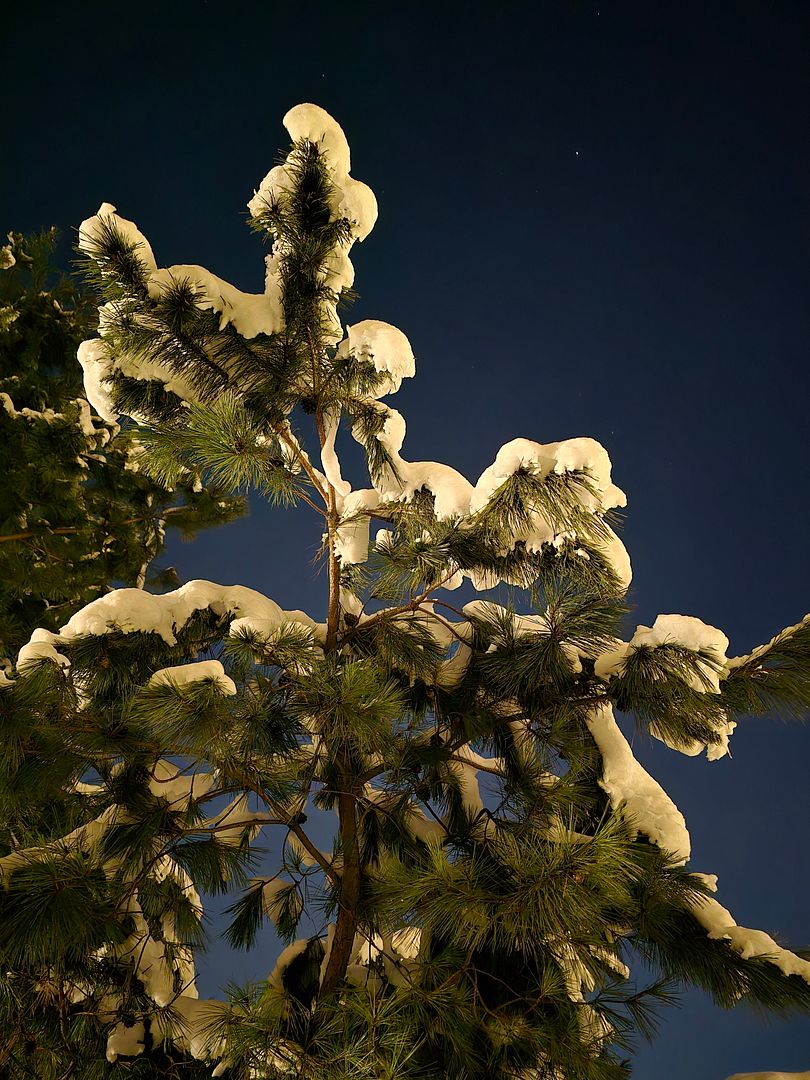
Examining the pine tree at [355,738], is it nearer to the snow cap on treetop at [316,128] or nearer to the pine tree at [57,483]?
the snow cap on treetop at [316,128]

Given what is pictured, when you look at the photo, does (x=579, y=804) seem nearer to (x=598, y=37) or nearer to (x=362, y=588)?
(x=362, y=588)

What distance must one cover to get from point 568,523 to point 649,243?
612cm

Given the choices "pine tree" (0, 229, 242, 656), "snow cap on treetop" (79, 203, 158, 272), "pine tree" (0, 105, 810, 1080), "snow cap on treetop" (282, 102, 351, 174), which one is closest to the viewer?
"pine tree" (0, 105, 810, 1080)

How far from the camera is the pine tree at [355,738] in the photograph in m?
1.49

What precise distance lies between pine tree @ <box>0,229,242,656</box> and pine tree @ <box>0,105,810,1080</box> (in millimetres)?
2188

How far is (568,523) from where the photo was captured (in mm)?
1799

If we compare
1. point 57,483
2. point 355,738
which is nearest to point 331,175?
point 355,738

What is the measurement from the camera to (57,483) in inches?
164

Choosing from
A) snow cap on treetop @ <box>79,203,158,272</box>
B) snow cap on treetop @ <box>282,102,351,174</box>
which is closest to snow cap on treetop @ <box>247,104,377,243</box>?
snow cap on treetop @ <box>282,102,351,174</box>

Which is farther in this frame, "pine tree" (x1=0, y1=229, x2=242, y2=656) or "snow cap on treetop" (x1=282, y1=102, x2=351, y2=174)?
"pine tree" (x1=0, y1=229, x2=242, y2=656)

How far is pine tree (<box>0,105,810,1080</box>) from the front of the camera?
1.49m

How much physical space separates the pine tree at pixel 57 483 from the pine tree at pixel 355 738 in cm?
219

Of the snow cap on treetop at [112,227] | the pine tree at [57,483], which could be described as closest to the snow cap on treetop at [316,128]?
the snow cap on treetop at [112,227]

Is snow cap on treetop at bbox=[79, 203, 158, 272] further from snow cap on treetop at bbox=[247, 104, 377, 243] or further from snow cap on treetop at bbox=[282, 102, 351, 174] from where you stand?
snow cap on treetop at bbox=[282, 102, 351, 174]
